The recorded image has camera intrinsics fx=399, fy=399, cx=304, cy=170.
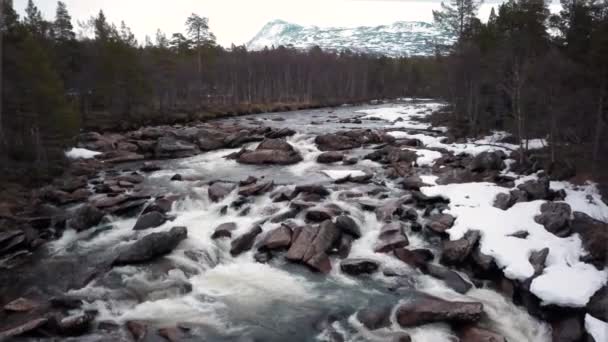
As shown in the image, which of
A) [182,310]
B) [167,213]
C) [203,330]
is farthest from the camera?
[167,213]

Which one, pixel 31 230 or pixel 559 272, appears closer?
pixel 559 272

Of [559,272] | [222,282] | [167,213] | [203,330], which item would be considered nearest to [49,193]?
[167,213]

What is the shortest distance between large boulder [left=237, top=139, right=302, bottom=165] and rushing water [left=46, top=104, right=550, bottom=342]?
9880 mm

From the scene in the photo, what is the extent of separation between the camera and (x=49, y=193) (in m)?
19.7

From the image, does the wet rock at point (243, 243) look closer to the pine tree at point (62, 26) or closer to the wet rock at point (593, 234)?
the wet rock at point (593, 234)

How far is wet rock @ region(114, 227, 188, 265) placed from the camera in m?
13.0

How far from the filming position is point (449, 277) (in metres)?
12.2

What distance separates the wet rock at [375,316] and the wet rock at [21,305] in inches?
344

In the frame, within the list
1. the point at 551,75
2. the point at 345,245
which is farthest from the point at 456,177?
the point at 345,245

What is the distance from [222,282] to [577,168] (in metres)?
16.8

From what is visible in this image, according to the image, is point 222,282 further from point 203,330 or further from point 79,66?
point 79,66

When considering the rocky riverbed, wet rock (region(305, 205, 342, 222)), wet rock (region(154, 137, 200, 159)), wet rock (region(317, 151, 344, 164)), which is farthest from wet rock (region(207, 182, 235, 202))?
wet rock (region(154, 137, 200, 159))

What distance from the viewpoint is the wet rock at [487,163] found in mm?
21500

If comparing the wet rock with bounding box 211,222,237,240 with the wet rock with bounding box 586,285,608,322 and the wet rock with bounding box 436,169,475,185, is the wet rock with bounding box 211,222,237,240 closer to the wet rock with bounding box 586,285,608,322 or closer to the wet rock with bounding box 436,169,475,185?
the wet rock with bounding box 436,169,475,185
